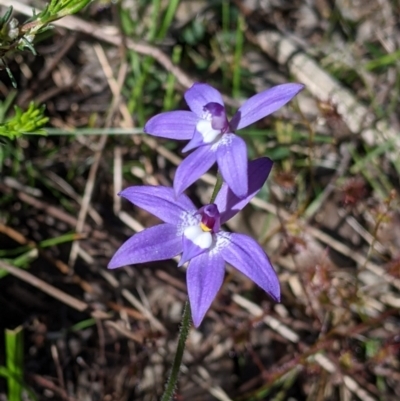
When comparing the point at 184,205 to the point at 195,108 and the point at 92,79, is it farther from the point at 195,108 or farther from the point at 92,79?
the point at 92,79

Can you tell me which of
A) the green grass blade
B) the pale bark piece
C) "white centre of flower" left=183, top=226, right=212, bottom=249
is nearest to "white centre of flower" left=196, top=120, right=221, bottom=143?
"white centre of flower" left=183, top=226, right=212, bottom=249

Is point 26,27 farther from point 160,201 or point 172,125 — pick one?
point 160,201

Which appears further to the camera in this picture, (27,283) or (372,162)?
(372,162)

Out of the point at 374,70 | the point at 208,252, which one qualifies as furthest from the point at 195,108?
the point at 374,70

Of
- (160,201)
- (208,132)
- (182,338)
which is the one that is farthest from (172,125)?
(182,338)

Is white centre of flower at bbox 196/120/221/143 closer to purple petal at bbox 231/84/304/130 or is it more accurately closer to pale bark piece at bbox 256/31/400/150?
purple petal at bbox 231/84/304/130

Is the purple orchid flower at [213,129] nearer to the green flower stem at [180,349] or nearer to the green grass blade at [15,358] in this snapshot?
the green flower stem at [180,349]
